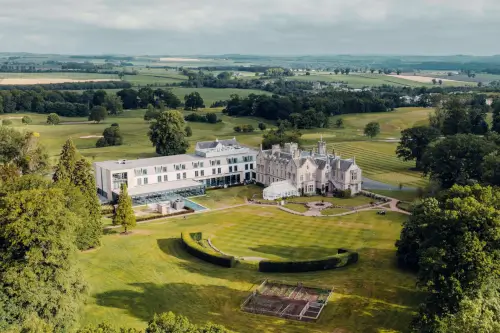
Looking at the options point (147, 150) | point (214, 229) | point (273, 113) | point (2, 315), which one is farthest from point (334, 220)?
point (273, 113)

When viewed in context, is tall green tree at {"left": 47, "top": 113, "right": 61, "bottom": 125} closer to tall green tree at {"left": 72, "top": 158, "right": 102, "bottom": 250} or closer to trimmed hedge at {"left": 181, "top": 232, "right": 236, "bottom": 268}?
tall green tree at {"left": 72, "top": 158, "right": 102, "bottom": 250}

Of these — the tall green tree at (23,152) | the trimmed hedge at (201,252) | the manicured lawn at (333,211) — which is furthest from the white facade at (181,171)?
the manicured lawn at (333,211)

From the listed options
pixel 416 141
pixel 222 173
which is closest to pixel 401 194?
pixel 416 141

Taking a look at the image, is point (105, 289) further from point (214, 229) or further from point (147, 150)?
point (147, 150)

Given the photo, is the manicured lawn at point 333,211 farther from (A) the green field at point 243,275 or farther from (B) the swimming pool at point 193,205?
(B) the swimming pool at point 193,205

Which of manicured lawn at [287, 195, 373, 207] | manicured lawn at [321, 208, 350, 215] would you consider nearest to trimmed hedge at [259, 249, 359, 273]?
manicured lawn at [321, 208, 350, 215]

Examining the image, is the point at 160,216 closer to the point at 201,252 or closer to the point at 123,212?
the point at 123,212
